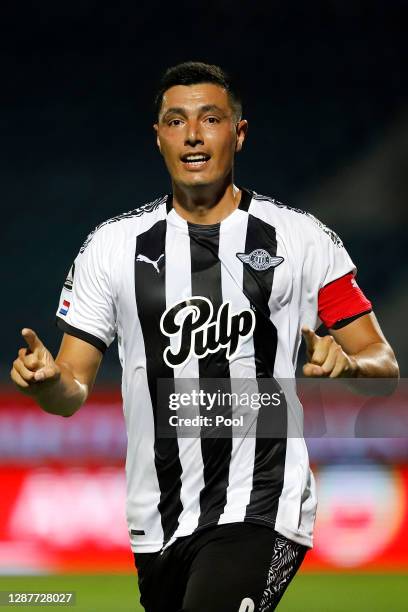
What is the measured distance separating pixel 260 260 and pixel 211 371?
0.38 metres

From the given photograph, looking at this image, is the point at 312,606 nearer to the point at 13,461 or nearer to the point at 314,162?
the point at 13,461

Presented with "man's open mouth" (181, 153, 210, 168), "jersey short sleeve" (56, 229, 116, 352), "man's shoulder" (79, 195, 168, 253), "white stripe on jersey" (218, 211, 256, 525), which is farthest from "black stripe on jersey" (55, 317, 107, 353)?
"man's open mouth" (181, 153, 210, 168)

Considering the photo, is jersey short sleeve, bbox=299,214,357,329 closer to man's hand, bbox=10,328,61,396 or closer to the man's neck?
the man's neck

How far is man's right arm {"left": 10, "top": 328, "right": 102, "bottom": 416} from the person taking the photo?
2969 mm

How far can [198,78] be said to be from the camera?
141 inches

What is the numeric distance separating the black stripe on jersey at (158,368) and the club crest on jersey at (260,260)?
0.83 ft

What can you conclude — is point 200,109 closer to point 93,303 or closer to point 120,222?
point 120,222

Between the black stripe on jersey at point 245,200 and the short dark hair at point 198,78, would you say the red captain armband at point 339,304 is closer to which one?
the black stripe on jersey at point 245,200

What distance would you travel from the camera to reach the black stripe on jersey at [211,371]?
328 centimetres

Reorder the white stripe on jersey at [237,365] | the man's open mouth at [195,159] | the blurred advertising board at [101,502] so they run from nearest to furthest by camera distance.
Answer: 1. the white stripe on jersey at [237,365]
2. the man's open mouth at [195,159]
3. the blurred advertising board at [101,502]

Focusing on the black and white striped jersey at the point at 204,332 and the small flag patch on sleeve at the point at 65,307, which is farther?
the small flag patch on sleeve at the point at 65,307

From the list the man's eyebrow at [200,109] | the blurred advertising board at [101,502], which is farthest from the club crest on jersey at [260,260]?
the blurred advertising board at [101,502]

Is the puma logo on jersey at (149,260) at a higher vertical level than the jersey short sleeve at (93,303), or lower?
higher

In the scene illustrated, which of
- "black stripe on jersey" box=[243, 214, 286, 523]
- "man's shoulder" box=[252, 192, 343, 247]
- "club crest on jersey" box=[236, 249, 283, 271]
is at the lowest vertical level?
"black stripe on jersey" box=[243, 214, 286, 523]
